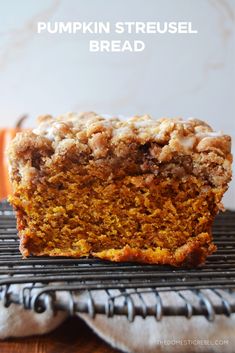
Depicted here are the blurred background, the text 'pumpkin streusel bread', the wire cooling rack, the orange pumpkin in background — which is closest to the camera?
the wire cooling rack

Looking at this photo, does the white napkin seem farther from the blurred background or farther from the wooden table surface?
the blurred background

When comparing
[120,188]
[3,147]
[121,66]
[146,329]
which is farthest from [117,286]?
[3,147]

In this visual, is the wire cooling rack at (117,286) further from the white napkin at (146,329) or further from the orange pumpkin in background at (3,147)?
the orange pumpkin in background at (3,147)

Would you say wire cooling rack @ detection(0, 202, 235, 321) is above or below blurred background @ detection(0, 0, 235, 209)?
below

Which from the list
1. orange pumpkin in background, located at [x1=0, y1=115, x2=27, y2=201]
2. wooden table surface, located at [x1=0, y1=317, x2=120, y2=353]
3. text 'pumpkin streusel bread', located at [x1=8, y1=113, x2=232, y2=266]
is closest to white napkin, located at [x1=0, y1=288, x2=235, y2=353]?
wooden table surface, located at [x1=0, y1=317, x2=120, y2=353]

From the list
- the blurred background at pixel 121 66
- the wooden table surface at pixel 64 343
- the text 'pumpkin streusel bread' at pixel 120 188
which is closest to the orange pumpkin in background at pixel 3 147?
the blurred background at pixel 121 66

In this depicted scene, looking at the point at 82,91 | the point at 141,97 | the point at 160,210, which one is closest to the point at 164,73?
the point at 141,97

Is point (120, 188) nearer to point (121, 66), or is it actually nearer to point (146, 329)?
point (146, 329)
